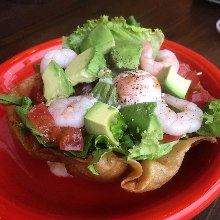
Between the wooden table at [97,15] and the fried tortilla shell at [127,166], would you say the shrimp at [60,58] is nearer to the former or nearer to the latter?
the fried tortilla shell at [127,166]

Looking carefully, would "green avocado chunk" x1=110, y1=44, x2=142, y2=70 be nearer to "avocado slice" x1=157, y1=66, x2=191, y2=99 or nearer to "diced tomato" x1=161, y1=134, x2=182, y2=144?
"avocado slice" x1=157, y1=66, x2=191, y2=99

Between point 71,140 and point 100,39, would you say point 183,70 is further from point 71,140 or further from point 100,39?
point 71,140

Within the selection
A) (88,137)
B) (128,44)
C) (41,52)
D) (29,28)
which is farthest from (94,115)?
(29,28)

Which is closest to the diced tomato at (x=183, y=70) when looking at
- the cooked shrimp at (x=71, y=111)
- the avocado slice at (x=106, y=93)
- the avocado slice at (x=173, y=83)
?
the avocado slice at (x=173, y=83)

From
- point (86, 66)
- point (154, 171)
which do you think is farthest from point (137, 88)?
point (154, 171)

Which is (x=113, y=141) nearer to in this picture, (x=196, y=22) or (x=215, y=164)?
(x=215, y=164)
